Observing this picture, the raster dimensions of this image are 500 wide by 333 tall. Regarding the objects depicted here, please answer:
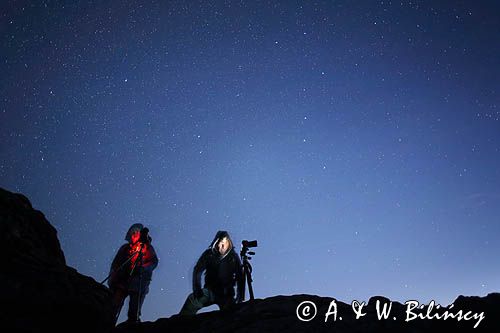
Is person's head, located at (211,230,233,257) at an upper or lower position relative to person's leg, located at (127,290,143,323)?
upper

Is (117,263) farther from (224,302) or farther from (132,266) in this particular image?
(224,302)

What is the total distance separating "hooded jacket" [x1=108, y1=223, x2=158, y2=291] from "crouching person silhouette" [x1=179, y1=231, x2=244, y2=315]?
1156mm

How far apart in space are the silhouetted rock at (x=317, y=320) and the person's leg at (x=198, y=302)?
4.90 feet

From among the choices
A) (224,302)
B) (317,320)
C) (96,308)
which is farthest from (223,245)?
(96,308)

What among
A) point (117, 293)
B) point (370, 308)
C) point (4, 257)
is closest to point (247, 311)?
point (370, 308)

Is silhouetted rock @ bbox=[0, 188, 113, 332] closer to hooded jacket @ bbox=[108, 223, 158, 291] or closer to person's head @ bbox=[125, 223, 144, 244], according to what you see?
hooded jacket @ bbox=[108, 223, 158, 291]

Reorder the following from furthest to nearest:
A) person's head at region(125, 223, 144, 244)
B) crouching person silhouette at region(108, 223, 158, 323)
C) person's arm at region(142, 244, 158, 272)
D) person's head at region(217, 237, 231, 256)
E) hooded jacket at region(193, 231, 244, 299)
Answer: person's head at region(125, 223, 144, 244) < person's arm at region(142, 244, 158, 272) < person's head at region(217, 237, 231, 256) < hooded jacket at region(193, 231, 244, 299) < crouching person silhouette at region(108, 223, 158, 323)

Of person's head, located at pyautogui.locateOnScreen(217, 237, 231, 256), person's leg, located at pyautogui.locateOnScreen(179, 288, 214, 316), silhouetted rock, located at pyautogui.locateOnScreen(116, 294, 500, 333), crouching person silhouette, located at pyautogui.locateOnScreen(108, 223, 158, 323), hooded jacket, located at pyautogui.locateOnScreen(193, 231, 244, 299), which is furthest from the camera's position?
person's head, located at pyautogui.locateOnScreen(217, 237, 231, 256)

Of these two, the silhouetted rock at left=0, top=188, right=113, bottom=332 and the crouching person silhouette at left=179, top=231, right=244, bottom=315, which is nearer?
the silhouetted rock at left=0, top=188, right=113, bottom=332

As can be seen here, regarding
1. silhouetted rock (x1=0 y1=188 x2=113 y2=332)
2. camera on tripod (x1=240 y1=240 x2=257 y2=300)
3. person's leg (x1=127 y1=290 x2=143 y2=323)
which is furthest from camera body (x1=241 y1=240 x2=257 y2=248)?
silhouetted rock (x1=0 y1=188 x2=113 y2=332)

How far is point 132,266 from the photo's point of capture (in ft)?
21.2

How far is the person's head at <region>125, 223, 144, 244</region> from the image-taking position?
7099mm

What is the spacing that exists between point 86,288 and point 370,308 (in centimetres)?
362

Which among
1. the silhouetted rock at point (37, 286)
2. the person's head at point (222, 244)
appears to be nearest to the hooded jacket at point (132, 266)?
the person's head at point (222, 244)
